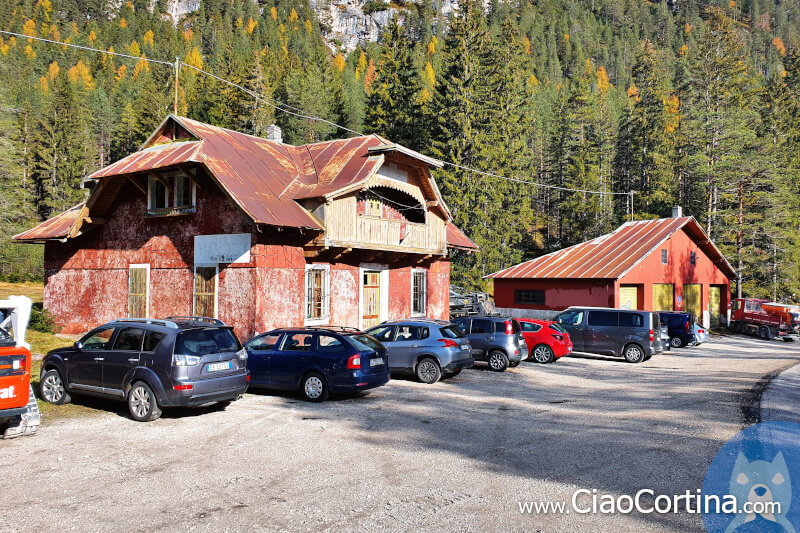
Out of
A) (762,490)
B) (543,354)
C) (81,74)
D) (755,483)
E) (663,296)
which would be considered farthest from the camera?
(81,74)


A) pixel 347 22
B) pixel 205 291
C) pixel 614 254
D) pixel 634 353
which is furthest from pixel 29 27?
pixel 634 353

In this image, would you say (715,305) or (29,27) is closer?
(715,305)

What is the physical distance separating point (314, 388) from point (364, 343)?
140cm

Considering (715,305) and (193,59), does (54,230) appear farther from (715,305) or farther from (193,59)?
(193,59)

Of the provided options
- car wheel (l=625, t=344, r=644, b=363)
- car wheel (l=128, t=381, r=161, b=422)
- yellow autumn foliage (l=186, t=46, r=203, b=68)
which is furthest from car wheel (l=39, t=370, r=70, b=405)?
yellow autumn foliage (l=186, t=46, r=203, b=68)

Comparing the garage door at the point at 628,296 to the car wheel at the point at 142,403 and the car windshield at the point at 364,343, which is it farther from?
the car wheel at the point at 142,403

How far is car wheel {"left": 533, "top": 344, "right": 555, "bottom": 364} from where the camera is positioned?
A: 64.4ft

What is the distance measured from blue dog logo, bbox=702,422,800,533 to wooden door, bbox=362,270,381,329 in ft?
46.4

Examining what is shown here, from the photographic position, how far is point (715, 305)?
38156 mm

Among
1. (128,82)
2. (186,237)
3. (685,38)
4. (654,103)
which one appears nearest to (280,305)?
(186,237)

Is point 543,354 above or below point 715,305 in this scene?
below

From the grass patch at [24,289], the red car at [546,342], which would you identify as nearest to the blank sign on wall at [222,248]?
the red car at [546,342]

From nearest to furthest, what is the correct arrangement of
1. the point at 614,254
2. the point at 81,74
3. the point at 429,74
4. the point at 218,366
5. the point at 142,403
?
the point at 142,403 → the point at 218,366 → the point at 614,254 → the point at 81,74 → the point at 429,74

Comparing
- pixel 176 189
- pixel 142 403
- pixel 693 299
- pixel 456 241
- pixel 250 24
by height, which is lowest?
pixel 142 403
